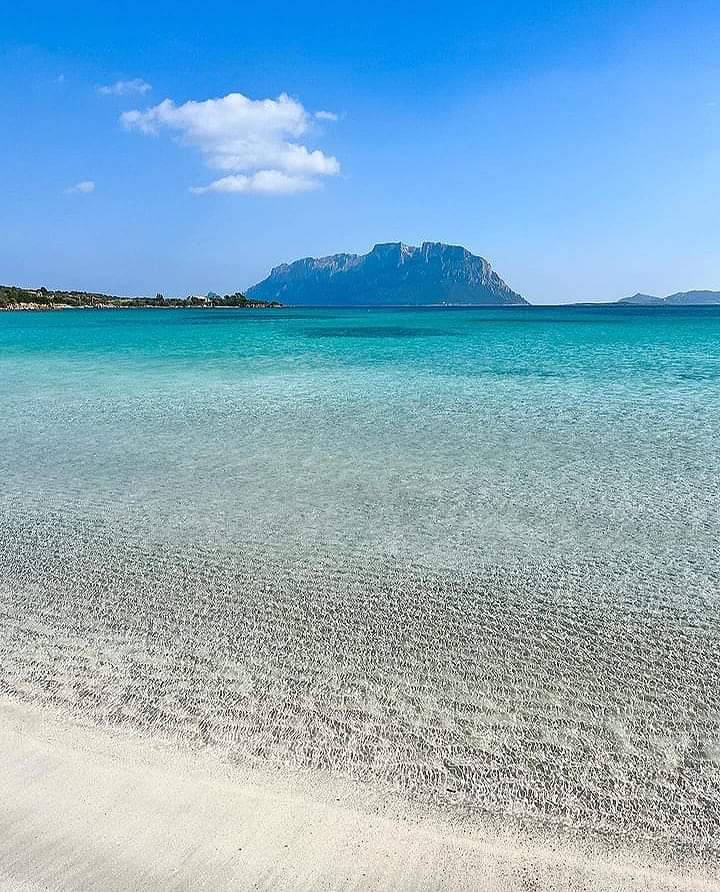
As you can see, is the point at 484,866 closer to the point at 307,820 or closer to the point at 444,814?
the point at 444,814

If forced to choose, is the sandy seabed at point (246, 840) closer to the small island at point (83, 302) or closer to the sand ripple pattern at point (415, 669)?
the sand ripple pattern at point (415, 669)

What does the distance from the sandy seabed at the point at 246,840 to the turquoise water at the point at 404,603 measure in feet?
0.59

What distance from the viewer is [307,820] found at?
123 inches

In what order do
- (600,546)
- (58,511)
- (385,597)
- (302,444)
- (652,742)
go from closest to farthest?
(652,742) → (385,597) → (600,546) → (58,511) → (302,444)

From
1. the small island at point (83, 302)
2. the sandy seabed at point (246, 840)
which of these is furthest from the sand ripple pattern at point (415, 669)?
the small island at point (83, 302)

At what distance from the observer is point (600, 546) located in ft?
21.3

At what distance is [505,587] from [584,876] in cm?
287

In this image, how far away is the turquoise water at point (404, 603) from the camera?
11.7ft

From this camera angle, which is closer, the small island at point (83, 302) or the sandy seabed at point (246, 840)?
the sandy seabed at point (246, 840)

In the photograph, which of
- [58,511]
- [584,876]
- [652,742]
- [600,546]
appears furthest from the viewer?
[58,511]

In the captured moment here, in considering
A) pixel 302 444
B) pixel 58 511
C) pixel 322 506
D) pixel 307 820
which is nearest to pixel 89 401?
pixel 302 444

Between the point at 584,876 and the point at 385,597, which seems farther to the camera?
the point at 385,597

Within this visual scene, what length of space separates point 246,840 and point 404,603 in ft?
8.48

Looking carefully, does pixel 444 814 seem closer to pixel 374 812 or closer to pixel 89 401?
pixel 374 812
